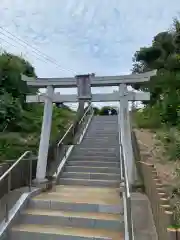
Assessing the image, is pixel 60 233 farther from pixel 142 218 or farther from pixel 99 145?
pixel 99 145

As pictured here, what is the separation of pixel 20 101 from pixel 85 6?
4.15 m

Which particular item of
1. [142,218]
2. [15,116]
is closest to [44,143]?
Answer: [15,116]

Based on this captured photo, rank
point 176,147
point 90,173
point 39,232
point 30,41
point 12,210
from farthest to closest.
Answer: point 30,41 < point 90,173 < point 176,147 < point 12,210 < point 39,232

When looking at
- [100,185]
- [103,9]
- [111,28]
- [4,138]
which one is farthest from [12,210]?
[111,28]

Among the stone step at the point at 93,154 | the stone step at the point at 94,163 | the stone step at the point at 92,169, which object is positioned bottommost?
the stone step at the point at 92,169

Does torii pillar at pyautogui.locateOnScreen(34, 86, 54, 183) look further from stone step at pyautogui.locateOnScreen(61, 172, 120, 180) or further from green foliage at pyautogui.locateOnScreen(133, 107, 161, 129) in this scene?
green foliage at pyautogui.locateOnScreen(133, 107, 161, 129)

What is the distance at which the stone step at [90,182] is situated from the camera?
7.64m

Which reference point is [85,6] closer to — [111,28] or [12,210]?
[111,28]

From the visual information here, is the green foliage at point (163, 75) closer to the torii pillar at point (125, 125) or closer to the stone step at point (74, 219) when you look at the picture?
the torii pillar at point (125, 125)

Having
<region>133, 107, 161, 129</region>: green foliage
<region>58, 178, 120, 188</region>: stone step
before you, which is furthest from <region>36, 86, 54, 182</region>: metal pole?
<region>133, 107, 161, 129</region>: green foliage

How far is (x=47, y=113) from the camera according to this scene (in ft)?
26.5

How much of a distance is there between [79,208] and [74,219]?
17.9 inches

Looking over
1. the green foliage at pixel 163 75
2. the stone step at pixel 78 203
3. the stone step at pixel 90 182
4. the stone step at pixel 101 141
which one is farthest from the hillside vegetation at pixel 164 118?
the stone step at pixel 90 182

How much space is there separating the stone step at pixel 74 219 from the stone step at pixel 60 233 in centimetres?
14
